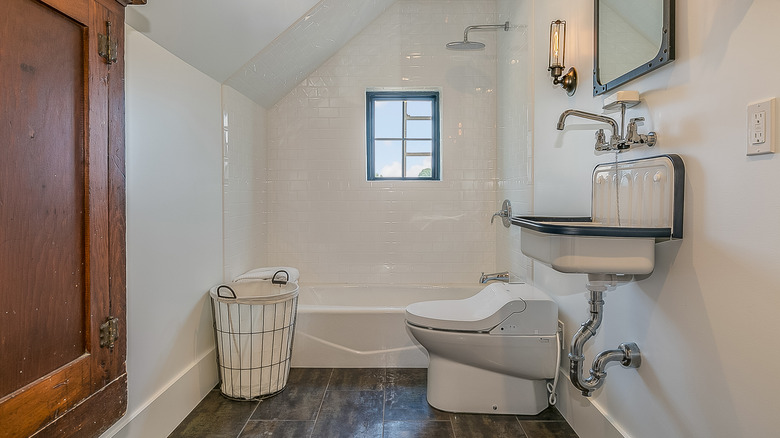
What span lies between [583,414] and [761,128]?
1.43 meters

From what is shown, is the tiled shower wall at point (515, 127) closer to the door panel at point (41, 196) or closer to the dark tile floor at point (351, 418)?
the dark tile floor at point (351, 418)

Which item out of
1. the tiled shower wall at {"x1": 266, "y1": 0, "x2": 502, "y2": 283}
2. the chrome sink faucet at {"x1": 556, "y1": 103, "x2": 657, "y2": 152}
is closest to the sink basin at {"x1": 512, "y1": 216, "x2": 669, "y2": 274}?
the chrome sink faucet at {"x1": 556, "y1": 103, "x2": 657, "y2": 152}

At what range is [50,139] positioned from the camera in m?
1.08

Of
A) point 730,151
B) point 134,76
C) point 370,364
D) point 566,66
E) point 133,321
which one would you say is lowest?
point 370,364

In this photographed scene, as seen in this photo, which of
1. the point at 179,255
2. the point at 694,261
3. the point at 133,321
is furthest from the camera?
the point at 179,255

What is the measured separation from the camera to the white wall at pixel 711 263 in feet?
3.49

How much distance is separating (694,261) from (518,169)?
169 cm

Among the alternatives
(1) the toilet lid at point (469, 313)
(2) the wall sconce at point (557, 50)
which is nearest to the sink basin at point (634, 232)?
(1) the toilet lid at point (469, 313)

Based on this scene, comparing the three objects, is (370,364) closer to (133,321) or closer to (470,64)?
(133,321)

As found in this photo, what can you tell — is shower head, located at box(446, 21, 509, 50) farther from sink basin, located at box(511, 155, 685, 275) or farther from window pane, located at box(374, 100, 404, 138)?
sink basin, located at box(511, 155, 685, 275)

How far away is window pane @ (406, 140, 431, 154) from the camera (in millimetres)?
3666

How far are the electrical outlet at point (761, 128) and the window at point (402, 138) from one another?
8.56ft

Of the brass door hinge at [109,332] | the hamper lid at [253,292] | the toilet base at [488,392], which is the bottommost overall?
the toilet base at [488,392]

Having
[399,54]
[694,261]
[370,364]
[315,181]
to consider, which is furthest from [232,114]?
[694,261]
